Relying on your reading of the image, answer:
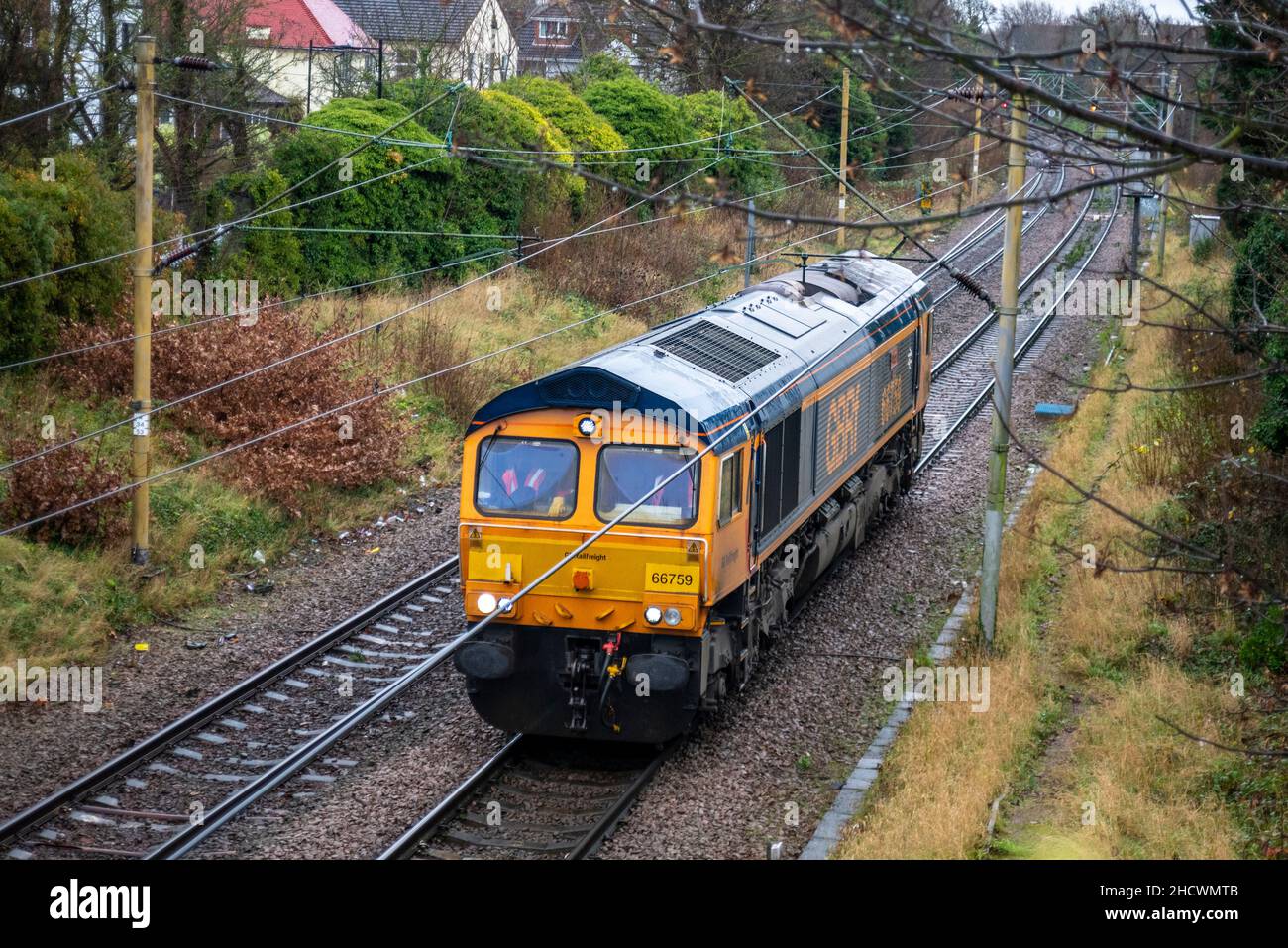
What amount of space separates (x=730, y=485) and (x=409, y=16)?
34.9m

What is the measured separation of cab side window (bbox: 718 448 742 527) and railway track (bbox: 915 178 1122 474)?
991 cm

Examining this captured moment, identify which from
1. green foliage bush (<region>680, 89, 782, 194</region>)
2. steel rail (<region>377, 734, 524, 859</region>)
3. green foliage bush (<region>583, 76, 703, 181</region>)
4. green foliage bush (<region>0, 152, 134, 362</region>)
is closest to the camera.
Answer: steel rail (<region>377, 734, 524, 859</region>)

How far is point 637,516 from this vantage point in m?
10.8

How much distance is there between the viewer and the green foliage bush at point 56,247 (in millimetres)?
16344

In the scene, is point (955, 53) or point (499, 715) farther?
point (499, 715)

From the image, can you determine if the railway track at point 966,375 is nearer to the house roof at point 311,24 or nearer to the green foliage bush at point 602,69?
the green foliage bush at point 602,69

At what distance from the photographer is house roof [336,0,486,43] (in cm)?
3919

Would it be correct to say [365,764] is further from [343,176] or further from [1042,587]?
[343,176]

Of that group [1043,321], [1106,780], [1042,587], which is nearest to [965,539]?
[1042,587]

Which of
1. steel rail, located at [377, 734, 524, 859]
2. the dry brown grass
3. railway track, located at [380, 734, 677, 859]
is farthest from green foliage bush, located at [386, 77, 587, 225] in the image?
steel rail, located at [377, 734, 524, 859]

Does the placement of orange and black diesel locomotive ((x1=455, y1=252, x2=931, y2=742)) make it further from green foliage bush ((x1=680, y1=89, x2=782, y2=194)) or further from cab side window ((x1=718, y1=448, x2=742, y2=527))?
green foliage bush ((x1=680, y1=89, x2=782, y2=194))

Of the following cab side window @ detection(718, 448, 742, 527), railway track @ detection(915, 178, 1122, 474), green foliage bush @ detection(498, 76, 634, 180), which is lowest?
railway track @ detection(915, 178, 1122, 474)

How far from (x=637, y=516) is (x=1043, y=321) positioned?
21.6 m

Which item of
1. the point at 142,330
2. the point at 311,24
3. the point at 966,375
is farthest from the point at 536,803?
the point at 311,24
